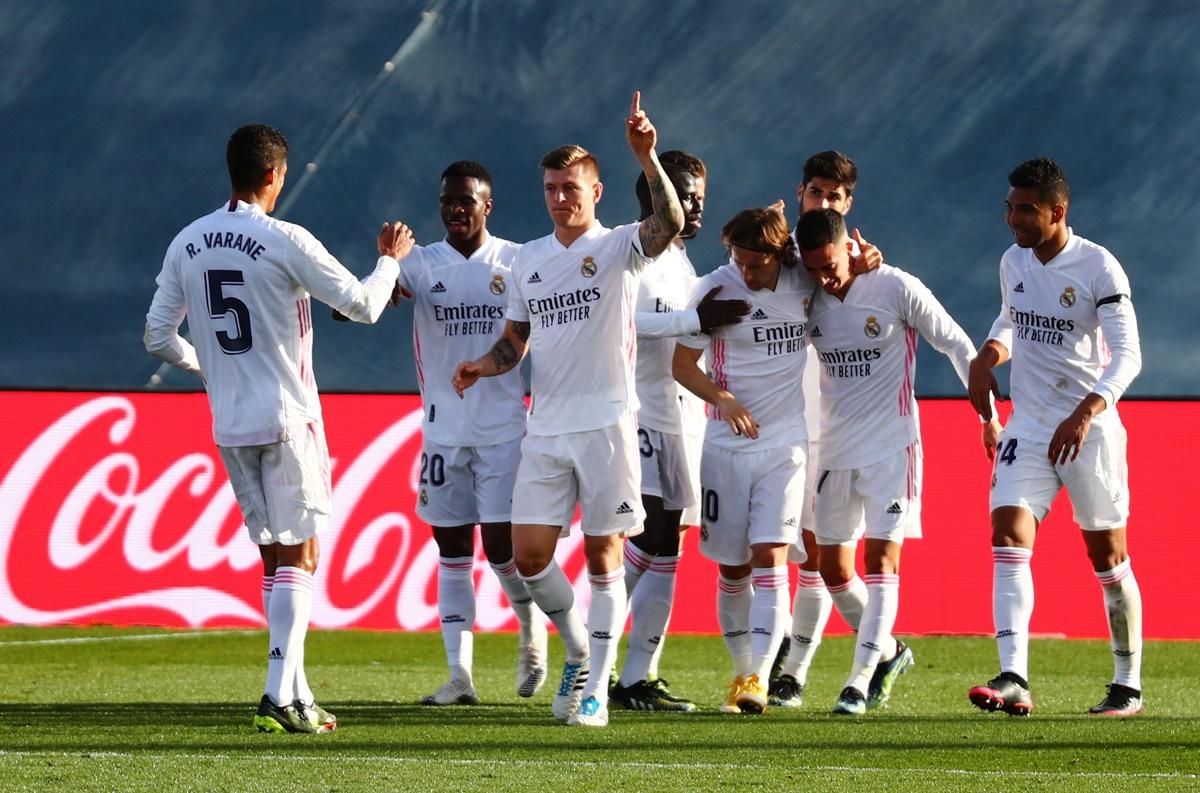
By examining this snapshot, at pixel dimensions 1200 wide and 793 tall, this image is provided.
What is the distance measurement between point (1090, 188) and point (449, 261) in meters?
8.82

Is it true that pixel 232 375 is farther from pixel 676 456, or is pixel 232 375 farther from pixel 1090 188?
pixel 1090 188

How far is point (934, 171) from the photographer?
50.5 ft

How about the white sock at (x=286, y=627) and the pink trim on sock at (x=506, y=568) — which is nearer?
the white sock at (x=286, y=627)

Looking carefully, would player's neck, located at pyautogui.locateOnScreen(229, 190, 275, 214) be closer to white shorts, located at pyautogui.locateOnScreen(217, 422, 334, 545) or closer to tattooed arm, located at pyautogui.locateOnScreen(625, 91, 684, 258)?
white shorts, located at pyautogui.locateOnScreen(217, 422, 334, 545)

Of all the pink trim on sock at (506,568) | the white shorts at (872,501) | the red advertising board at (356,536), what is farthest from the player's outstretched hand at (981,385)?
the red advertising board at (356,536)

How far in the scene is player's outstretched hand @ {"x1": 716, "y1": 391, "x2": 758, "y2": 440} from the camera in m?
6.80

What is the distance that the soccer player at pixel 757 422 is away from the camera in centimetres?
696

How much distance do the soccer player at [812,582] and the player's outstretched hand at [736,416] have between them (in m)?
0.59

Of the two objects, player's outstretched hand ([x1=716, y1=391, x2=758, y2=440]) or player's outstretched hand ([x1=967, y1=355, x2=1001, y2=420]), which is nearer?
player's outstretched hand ([x1=716, y1=391, x2=758, y2=440])

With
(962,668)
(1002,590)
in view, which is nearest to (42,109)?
(962,668)

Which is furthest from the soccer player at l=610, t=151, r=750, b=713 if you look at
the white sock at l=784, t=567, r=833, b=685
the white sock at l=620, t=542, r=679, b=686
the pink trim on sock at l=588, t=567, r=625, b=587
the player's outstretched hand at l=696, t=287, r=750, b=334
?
the pink trim on sock at l=588, t=567, r=625, b=587

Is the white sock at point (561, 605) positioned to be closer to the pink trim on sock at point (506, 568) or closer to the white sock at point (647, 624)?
the white sock at point (647, 624)

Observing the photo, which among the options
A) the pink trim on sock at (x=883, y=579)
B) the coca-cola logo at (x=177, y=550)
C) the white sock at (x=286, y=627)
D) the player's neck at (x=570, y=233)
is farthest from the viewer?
the coca-cola logo at (x=177, y=550)

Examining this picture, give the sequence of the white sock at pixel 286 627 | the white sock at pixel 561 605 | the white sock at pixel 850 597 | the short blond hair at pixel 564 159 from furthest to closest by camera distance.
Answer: the white sock at pixel 850 597 → the white sock at pixel 561 605 → the short blond hair at pixel 564 159 → the white sock at pixel 286 627
